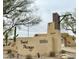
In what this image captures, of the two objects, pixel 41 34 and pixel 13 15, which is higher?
pixel 13 15

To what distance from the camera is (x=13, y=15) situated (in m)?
1.72

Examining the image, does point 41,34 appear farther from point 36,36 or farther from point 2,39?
point 2,39

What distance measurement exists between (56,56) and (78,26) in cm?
33

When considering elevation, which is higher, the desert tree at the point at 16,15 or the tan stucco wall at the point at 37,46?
the desert tree at the point at 16,15

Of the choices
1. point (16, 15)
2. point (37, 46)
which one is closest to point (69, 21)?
point (37, 46)

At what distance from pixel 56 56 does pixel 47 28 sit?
0.26 metres

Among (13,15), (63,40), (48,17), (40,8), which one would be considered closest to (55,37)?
(63,40)

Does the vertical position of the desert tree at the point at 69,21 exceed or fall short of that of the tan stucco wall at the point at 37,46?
it exceeds it

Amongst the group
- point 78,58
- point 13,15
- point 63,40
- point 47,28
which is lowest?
point 78,58

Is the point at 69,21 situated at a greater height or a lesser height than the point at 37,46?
greater

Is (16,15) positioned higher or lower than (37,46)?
higher

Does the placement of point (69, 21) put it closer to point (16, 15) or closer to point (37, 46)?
point (37, 46)

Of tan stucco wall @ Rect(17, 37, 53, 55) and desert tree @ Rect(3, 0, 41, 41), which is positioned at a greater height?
desert tree @ Rect(3, 0, 41, 41)

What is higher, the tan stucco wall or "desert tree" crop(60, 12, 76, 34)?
"desert tree" crop(60, 12, 76, 34)
